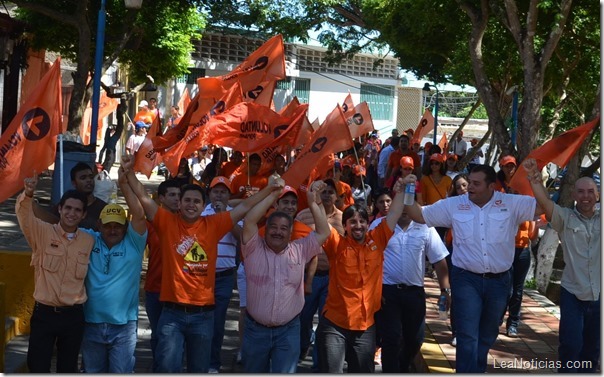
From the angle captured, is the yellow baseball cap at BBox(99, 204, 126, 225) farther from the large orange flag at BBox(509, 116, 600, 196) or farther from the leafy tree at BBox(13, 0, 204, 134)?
the leafy tree at BBox(13, 0, 204, 134)

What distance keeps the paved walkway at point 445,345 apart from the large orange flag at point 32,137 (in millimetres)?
1603

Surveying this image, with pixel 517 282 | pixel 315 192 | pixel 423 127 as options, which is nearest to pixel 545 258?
pixel 517 282

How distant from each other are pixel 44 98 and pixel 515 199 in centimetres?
424

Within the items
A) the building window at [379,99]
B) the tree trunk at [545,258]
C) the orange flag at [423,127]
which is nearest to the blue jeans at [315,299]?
the tree trunk at [545,258]

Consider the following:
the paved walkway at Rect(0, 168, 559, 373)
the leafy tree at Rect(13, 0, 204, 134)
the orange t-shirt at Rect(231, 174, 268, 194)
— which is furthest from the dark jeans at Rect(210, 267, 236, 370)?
the leafy tree at Rect(13, 0, 204, 134)

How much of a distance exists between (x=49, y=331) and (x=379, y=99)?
1847 inches

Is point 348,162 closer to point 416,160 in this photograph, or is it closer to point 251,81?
point 416,160

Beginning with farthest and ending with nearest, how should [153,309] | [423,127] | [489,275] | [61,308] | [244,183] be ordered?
1. [423,127]
2. [244,183]
3. [153,309]
4. [489,275]
5. [61,308]

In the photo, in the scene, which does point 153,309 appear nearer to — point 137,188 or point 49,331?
point 49,331

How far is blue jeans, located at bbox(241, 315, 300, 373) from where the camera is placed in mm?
6574

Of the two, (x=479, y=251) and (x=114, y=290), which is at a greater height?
(x=479, y=251)

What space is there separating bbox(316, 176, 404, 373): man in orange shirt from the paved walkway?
1.65 m

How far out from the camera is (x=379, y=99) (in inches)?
2073

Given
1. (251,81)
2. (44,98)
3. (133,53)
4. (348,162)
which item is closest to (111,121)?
(133,53)
